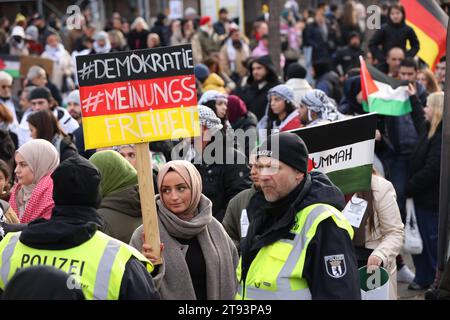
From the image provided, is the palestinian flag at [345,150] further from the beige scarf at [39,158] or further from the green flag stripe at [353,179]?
the beige scarf at [39,158]

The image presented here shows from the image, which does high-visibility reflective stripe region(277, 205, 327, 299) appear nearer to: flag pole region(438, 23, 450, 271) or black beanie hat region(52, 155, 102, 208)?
black beanie hat region(52, 155, 102, 208)

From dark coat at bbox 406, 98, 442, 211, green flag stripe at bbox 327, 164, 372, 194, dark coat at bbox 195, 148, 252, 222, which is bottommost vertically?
dark coat at bbox 406, 98, 442, 211

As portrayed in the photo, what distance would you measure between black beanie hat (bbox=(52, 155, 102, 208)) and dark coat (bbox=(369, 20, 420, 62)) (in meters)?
9.18

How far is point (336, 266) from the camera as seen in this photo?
4402 millimetres

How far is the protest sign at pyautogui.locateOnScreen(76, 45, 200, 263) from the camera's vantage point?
545 cm

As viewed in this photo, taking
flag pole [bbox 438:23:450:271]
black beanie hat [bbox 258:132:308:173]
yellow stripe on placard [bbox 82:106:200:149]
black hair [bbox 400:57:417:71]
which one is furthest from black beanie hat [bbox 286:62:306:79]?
black beanie hat [bbox 258:132:308:173]

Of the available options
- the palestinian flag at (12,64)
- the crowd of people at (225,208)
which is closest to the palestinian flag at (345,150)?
the crowd of people at (225,208)

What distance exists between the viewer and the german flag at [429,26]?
10487 millimetres

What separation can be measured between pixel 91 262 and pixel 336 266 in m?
1.08

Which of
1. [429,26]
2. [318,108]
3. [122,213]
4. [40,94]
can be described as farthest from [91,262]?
[429,26]

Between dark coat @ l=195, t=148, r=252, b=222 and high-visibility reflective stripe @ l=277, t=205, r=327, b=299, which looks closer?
high-visibility reflective stripe @ l=277, t=205, r=327, b=299

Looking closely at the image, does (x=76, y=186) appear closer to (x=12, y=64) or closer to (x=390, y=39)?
(x=390, y=39)

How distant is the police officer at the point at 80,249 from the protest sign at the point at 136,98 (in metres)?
0.88

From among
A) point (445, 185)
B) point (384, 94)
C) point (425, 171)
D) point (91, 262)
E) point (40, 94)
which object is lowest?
point (425, 171)
